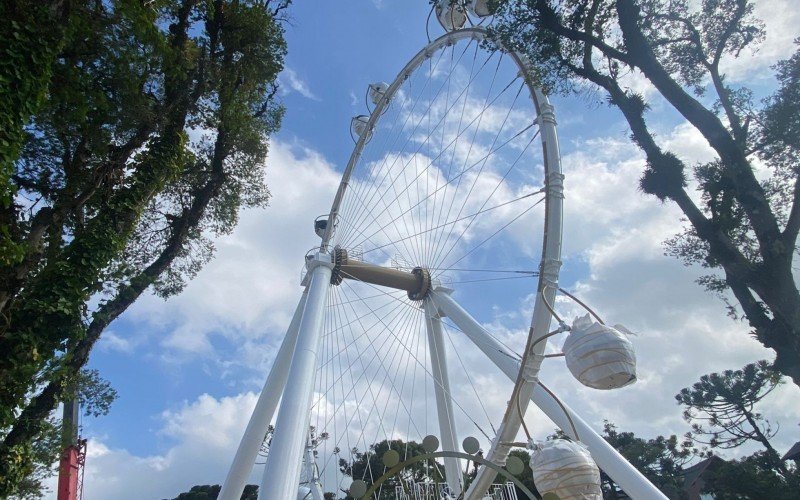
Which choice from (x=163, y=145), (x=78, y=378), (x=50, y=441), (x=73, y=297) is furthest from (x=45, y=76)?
(x=50, y=441)

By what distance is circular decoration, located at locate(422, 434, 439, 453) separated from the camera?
5.84 m

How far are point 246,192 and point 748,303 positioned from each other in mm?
10765

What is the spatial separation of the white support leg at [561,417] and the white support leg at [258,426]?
4.13 m

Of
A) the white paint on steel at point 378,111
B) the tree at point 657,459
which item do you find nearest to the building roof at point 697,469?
the tree at point 657,459

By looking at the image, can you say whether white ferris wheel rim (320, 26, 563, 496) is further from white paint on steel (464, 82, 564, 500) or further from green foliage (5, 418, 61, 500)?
green foliage (5, 418, 61, 500)

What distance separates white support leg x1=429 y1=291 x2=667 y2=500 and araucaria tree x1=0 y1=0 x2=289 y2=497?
5751 millimetres

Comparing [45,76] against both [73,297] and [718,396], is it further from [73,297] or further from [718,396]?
[718,396]

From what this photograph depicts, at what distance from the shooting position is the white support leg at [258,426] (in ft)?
39.6

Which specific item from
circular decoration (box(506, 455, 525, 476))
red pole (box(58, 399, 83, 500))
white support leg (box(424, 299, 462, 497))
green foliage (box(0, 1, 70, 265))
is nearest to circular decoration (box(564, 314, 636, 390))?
circular decoration (box(506, 455, 525, 476))

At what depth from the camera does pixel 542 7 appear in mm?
9750

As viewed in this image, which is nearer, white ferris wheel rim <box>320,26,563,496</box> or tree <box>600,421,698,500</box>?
white ferris wheel rim <box>320,26,563,496</box>

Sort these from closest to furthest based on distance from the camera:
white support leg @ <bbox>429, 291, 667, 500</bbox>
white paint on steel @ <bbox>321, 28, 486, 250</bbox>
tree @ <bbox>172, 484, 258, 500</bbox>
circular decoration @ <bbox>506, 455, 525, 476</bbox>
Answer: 1. circular decoration @ <bbox>506, 455, 525, 476</bbox>
2. white support leg @ <bbox>429, 291, 667, 500</bbox>
3. white paint on steel @ <bbox>321, 28, 486, 250</bbox>
4. tree @ <bbox>172, 484, 258, 500</bbox>

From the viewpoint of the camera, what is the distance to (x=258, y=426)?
1268 centimetres

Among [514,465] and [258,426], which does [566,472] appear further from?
[258,426]
